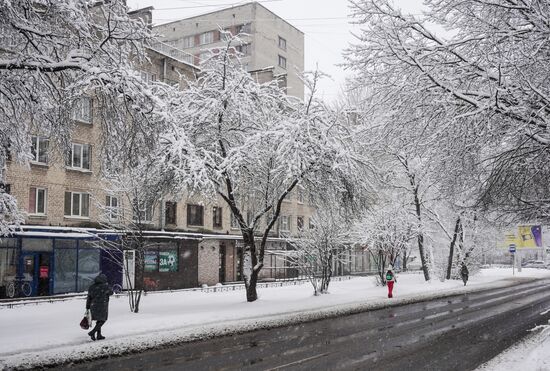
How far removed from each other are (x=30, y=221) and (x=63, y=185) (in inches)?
113

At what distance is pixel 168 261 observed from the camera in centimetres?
3306

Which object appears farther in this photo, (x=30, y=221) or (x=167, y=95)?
(x=30, y=221)

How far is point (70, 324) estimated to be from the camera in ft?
52.0

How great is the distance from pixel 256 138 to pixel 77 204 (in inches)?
588

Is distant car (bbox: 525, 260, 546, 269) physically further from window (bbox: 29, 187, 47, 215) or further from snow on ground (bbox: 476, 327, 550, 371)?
snow on ground (bbox: 476, 327, 550, 371)

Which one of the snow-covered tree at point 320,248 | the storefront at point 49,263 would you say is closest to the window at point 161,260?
the storefront at point 49,263

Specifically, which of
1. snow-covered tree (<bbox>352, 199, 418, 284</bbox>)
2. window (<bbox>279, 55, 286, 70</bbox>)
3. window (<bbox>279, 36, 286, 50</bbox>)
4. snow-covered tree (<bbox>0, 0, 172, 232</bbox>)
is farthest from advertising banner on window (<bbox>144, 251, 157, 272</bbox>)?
window (<bbox>279, 36, 286, 50</bbox>)

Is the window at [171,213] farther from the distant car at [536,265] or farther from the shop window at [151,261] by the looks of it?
the distant car at [536,265]

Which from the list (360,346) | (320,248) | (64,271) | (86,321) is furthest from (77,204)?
(360,346)

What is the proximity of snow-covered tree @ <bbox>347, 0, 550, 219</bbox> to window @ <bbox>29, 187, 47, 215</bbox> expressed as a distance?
70.8ft

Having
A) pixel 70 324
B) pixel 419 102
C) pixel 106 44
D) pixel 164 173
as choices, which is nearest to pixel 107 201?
pixel 164 173

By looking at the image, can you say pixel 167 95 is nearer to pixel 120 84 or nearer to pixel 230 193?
pixel 230 193

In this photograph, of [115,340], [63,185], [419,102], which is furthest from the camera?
[63,185]

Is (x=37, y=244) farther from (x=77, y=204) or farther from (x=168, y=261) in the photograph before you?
(x=168, y=261)
